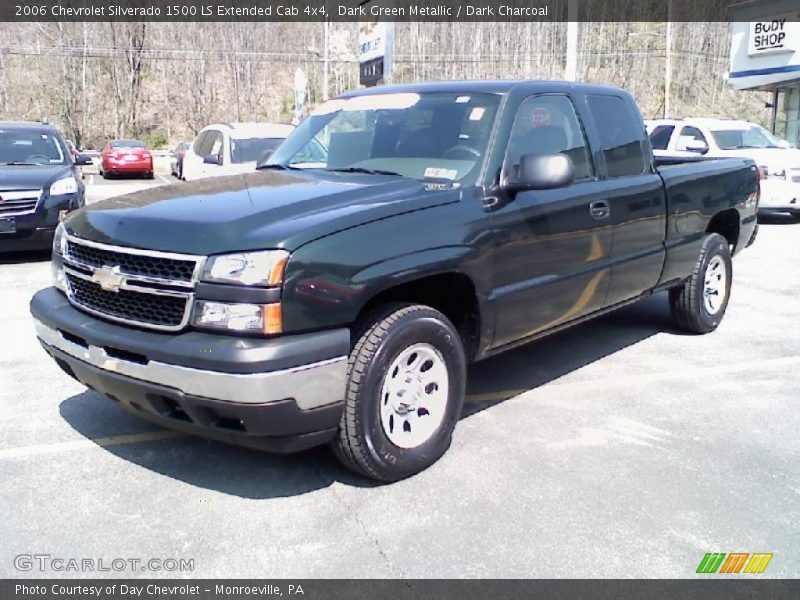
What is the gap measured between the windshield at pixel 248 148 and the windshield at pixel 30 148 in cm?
266

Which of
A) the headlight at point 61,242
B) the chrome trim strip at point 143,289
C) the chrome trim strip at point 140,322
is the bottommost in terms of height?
the chrome trim strip at point 140,322

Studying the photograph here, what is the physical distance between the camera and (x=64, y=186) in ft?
30.7

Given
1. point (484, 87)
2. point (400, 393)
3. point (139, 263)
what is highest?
point (484, 87)

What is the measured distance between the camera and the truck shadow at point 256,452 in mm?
3570

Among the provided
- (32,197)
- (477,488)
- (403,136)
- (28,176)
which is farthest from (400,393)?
(28,176)

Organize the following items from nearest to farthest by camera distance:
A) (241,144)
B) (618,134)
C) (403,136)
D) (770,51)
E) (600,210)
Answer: (403,136)
(600,210)
(618,134)
(241,144)
(770,51)

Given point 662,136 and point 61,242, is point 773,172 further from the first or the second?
point 61,242

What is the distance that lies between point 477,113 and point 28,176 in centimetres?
719

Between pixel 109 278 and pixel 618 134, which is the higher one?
pixel 618 134

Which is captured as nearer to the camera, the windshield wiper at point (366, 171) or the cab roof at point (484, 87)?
the windshield wiper at point (366, 171)

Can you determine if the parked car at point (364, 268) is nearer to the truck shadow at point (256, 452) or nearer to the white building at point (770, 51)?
the truck shadow at point (256, 452)

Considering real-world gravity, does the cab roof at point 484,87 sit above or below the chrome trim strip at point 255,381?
above

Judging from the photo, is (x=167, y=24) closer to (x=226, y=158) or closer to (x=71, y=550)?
(x=226, y=158)
